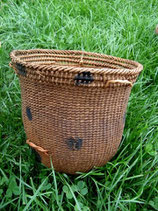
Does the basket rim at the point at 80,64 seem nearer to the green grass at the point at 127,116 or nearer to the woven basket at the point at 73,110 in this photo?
the woven basket at the point at 73,110

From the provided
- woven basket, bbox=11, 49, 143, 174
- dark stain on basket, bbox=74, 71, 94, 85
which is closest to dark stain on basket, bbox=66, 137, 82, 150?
woven basket, bbox=11, 49, 143, 174

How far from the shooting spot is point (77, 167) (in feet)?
3.28

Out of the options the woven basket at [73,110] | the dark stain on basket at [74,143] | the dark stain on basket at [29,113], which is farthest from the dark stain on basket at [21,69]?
the dark stain on basket at [74,143]

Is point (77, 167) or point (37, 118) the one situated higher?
point (37, 118)

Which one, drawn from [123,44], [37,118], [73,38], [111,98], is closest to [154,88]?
[123,44]

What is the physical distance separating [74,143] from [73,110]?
14cm

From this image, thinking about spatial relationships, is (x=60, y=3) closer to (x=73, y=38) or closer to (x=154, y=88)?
(x=73, y=38)

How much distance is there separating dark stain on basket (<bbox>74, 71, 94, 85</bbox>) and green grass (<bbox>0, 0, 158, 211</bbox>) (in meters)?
0.38

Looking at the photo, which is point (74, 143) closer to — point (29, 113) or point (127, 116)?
point (29, 113)

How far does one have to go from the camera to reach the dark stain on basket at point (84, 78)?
78cm

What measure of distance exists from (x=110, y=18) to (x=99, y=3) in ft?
0.85

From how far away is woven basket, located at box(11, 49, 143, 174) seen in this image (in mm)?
796

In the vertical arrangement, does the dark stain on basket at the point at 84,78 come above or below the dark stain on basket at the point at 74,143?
above

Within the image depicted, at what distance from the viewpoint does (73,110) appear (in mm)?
859
